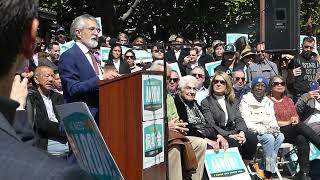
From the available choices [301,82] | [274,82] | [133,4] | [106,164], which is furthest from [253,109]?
[133,4]

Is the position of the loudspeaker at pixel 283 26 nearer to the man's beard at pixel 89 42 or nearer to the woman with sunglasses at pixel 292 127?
the woman with sunglasses at pixel 292 127

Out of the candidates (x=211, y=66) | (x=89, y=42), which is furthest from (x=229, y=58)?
(x=89, y=42)

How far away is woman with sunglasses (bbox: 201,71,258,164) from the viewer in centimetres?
915

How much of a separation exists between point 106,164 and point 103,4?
59.8 feet

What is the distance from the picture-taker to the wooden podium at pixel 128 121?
5477 millimetres

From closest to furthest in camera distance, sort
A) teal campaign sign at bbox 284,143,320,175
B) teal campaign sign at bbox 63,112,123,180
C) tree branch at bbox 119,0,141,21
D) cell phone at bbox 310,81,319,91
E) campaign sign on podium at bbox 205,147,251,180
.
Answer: teal campaign sign at bbox 63,112,123,180 < campaign sign on podium at bbox 205,147,251,180 < teal campaign sign at bbox 284,143,320,175 < cell phone at bbox 310,81,319,91 < tree branch at bbox 119,0,141,21

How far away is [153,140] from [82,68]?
0.90 metres

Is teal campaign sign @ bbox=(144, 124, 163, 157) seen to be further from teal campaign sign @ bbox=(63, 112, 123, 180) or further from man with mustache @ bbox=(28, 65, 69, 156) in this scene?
man with mustache @ bbox=(28, 65, 69, 156)

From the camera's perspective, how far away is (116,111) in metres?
5.50

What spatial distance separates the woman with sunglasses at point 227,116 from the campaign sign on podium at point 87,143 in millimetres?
4179

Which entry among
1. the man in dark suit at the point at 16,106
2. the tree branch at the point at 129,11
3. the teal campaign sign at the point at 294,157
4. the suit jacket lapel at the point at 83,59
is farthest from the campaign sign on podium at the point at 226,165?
the tree branch at the point at 129,11

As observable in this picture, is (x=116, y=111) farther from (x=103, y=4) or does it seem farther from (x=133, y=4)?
(x=133, y=4)

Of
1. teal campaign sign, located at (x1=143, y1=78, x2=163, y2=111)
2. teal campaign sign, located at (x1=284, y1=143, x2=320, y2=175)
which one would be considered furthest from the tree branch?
teal campaign sign, located at (x1=143, y1=78, x2=163, y2=111)

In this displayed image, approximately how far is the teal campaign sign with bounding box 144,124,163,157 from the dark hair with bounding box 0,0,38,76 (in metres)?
4.26
